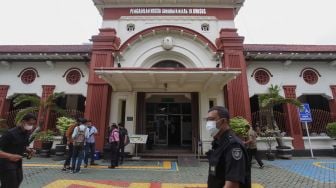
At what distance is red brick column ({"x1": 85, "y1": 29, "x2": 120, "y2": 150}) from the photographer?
12.3 metres

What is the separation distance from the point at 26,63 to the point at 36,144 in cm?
506

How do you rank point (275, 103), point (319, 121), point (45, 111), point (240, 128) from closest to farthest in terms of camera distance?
point (240, 128) → point (275, 103) → point (45, 111) → point (319, 121)

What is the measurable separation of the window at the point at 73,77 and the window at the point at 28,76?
219cm

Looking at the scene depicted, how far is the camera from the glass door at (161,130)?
14734 millimetres

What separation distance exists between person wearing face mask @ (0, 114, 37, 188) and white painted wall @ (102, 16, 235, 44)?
424 inches

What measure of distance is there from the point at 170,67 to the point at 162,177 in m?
7.65

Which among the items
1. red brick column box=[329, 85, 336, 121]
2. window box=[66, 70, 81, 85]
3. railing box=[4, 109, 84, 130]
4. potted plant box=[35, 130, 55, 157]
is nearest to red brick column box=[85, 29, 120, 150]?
railing box=[4, 109, 84, 130]

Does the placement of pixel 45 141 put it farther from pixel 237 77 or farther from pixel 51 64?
pixel 237 77

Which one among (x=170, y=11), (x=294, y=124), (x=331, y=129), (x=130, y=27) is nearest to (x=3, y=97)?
(x=130, y=27)

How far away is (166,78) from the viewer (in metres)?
12.0

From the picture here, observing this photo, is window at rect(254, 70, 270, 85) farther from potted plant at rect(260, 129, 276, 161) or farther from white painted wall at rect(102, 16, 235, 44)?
white painted wall at rect(102, 16, 235, 44)

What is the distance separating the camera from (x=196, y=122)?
13.3 metres

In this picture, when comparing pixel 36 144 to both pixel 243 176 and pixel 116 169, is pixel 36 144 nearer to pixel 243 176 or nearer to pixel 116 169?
pixel 116 169

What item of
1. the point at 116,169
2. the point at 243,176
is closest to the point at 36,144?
the point at 116,169
